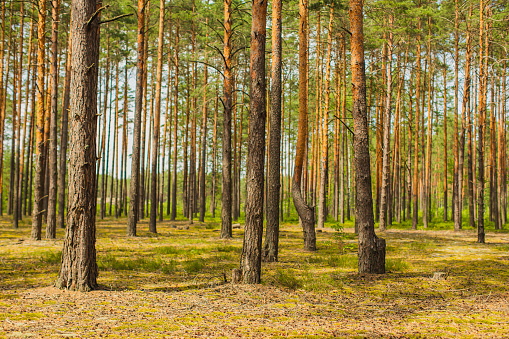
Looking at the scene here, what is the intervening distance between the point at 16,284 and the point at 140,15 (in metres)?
11.3

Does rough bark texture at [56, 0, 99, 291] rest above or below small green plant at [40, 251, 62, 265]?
above

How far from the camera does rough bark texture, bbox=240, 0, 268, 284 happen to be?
19.7 feet

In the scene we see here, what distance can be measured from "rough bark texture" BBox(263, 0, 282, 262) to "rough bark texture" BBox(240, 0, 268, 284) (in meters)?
2.26

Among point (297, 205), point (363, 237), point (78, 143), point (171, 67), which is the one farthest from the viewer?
point (171, 67)

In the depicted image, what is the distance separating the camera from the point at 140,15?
13.8m

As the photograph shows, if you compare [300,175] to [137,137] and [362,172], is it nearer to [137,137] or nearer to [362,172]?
[362,172]

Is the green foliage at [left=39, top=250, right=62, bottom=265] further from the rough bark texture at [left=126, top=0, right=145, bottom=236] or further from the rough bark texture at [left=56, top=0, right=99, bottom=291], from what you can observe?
the rough bark texture at [left=126, top=0, right=145, bottom=236]

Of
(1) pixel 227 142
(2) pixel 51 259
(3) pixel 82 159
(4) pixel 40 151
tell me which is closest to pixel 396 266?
(3) pixel 82 159

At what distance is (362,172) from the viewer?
734 cm

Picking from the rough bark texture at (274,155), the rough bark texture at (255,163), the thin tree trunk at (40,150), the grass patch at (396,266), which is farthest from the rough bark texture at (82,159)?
the thin tree trunk at (40,150)

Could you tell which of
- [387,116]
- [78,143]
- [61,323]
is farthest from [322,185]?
[61,323]

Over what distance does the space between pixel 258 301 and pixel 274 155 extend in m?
4.40

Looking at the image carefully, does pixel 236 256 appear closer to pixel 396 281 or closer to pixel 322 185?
pixel 396 281

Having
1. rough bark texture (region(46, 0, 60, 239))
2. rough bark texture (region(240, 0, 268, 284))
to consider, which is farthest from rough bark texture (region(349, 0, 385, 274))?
rough bark texture (region(46, 0, 60, 239))
